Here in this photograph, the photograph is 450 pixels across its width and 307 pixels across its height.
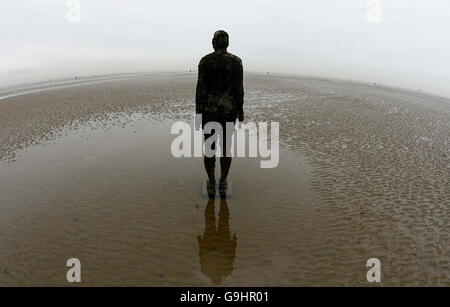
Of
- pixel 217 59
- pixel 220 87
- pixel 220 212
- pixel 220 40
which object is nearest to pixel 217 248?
pixel 220 212

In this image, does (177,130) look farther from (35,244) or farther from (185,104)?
(35,244)

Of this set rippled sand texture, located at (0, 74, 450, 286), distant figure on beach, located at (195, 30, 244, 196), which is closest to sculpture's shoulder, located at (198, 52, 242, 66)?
distant figure on beach, located at (195, 30, 244, 196)

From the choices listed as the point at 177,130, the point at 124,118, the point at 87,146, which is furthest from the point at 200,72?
the point at 124,118

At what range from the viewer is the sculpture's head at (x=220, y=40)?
7.07m

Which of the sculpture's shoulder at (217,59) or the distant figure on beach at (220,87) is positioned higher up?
the sculpture's shoulder at (217,59)

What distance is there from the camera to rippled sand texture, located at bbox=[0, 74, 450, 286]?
5230 mm

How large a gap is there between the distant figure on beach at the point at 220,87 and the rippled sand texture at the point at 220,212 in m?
2.04

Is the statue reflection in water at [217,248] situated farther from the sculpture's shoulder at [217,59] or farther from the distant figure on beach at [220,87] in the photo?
the sculpture's shoulder at [217,59]

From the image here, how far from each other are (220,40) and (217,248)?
4794 mm

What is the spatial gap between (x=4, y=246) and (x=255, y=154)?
27.5 feet

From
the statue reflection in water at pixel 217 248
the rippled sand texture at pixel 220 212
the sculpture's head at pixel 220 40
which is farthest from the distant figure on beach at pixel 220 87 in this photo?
the rippled sand texture at pixel 220 212

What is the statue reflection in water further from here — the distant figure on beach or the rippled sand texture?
the distant figure on beach

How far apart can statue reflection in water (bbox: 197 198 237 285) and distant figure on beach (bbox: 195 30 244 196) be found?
4.88 feet

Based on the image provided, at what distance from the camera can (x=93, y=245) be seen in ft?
19.0
